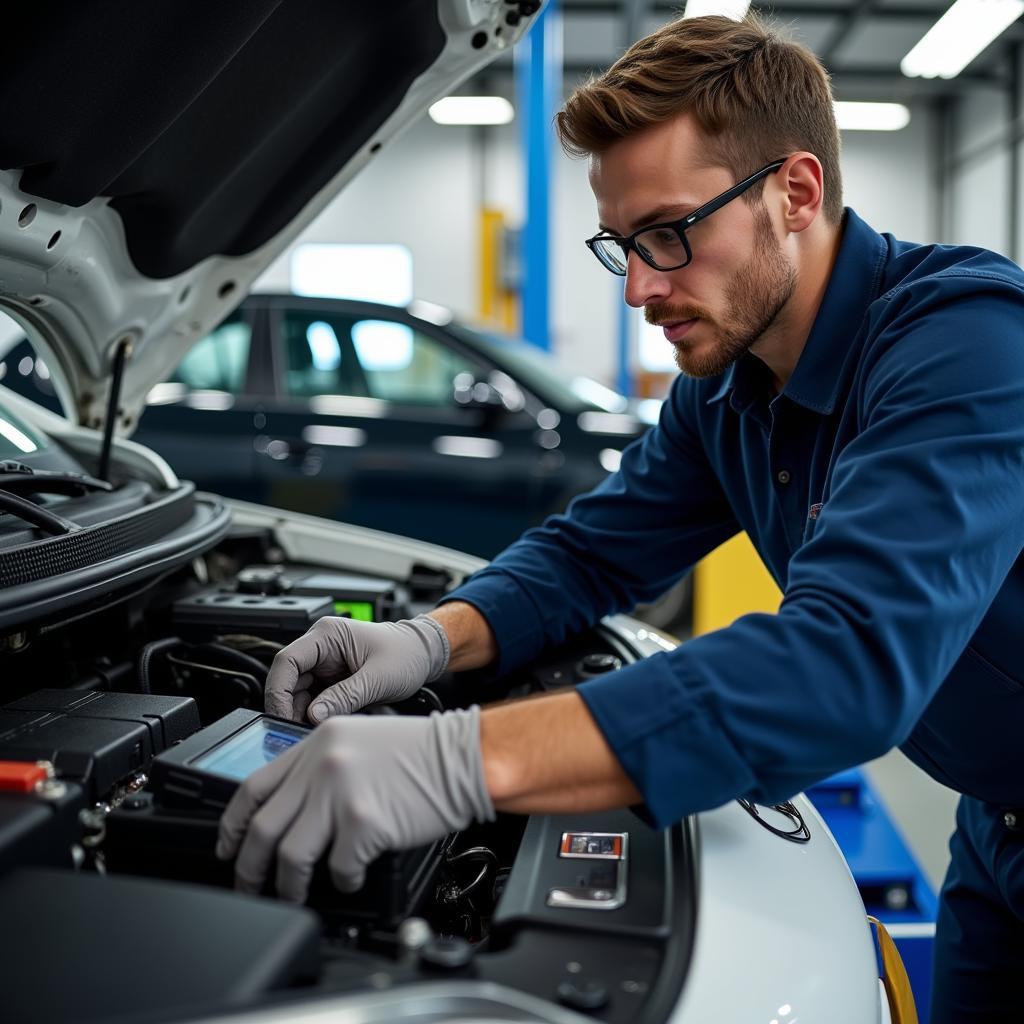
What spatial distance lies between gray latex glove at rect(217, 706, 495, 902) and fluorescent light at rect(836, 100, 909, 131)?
11.0 metres

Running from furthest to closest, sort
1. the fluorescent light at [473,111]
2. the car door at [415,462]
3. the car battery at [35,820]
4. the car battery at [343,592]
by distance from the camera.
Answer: the fluorescent light at [473,111], the car door at [415,462], the car battery at [343,592], the car battery at [35,820]

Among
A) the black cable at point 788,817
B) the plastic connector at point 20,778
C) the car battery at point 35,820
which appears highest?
the plastic connector at point 20,778

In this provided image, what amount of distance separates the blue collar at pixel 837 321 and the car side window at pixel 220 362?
3.20 metres

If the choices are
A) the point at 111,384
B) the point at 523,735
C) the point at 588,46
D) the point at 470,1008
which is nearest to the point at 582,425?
the point at 111,384

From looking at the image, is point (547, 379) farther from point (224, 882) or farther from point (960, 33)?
point (960, 33)

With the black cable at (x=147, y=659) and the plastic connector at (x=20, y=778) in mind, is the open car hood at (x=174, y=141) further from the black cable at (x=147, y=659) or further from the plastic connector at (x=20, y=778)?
the plastic connector at (x=20, y=778)

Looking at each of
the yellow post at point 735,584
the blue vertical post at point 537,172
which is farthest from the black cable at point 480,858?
the blue vertical post at point 537,172

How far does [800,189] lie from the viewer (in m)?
A: 1.27

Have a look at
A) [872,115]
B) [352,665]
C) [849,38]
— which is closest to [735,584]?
[352,665]

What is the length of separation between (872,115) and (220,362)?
930cm

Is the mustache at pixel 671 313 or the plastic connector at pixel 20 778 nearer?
the plastic connector at pixel 20 778

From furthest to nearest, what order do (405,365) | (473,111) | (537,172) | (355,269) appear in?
1. (355,269)
2. (473,111)
3. (537,172)
4. (405,365)

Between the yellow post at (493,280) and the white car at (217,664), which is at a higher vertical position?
the yellow post at (493,280)

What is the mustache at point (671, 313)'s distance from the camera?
50.6 inches
